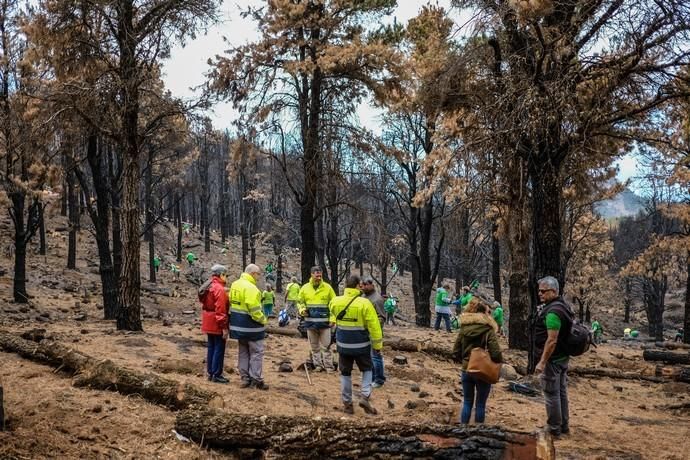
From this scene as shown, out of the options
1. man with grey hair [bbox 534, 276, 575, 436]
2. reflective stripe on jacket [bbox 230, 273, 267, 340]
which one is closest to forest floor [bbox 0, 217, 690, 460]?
man with grey hair [bbox 534, 276, 575, 436]

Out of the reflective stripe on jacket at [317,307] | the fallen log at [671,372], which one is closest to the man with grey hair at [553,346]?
the reflective stripe on jacket at [317,307]

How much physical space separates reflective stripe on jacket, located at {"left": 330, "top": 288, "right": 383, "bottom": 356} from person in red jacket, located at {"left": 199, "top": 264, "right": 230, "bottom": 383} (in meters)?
2.03

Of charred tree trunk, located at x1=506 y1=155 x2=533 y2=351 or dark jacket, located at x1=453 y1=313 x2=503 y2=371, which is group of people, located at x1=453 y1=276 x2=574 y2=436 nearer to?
dark jacket, located at x1=453 y1=313 x2=503 y2=371

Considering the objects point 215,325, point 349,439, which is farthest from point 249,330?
point 349,439

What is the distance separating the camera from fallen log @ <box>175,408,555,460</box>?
443cm

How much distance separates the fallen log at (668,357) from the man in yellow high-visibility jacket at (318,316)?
Result: 9.56 m

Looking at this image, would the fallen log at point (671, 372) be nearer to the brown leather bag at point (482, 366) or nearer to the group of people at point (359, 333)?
the group of people at point (359, 333)

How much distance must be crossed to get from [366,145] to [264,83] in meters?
3.12

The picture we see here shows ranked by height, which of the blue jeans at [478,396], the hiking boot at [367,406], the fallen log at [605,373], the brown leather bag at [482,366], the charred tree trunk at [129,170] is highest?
the charred tree trunk at [129,170]

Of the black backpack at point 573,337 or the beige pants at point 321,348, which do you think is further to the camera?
the beige pants at point 321,348

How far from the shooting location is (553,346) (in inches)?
245

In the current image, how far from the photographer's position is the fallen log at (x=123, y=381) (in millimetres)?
6418

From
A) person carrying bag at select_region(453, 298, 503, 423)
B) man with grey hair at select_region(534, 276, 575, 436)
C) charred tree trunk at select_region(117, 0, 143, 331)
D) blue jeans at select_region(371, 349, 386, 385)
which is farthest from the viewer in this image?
charred tree trunk at select_region(117, 0, 143, 331)

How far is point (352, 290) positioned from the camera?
7.49 metres
